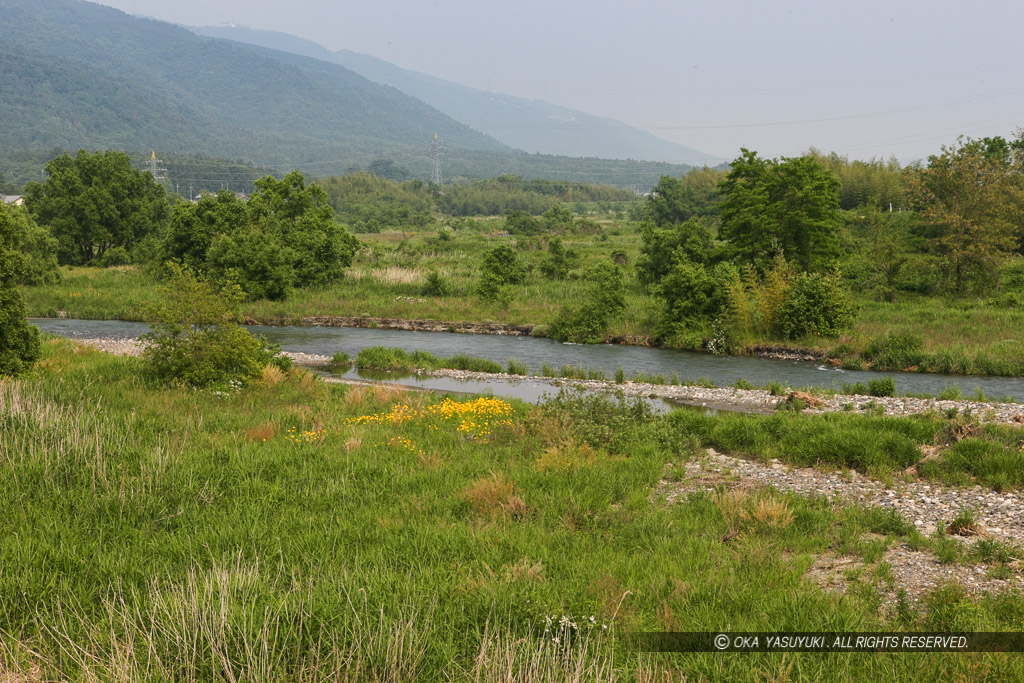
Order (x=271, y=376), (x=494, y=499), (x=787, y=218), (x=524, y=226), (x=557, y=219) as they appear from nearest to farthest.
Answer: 1. (x=494, y=499)
2. (x=271, y=376)
3. (x=787, y=218)
4. (x=524, y=226)
5. (x=557, y=219)

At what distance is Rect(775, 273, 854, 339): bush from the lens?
3086 centimetres

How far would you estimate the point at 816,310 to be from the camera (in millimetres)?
30875

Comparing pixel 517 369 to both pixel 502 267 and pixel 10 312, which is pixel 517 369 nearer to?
pixel 10 312

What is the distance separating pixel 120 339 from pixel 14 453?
26117 millimetres

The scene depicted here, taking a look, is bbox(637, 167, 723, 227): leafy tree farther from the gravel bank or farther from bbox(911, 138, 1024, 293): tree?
the gravel bank

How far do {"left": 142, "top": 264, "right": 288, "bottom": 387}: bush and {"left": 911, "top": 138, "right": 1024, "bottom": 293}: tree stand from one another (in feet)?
117

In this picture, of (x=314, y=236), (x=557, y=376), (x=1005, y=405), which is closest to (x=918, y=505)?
(x=1005, y=405)

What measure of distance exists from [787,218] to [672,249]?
6527 millimetres

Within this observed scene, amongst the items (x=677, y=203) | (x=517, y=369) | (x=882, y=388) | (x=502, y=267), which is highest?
(x=677, y=203)

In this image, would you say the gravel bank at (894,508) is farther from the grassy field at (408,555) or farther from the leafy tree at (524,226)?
the leafy tree at (524,226)

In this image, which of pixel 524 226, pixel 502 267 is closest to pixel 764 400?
pixel 502 267

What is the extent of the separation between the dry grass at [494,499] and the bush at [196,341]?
10.9 meters

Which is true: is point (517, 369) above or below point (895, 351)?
below

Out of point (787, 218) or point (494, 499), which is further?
point (787, 218)
